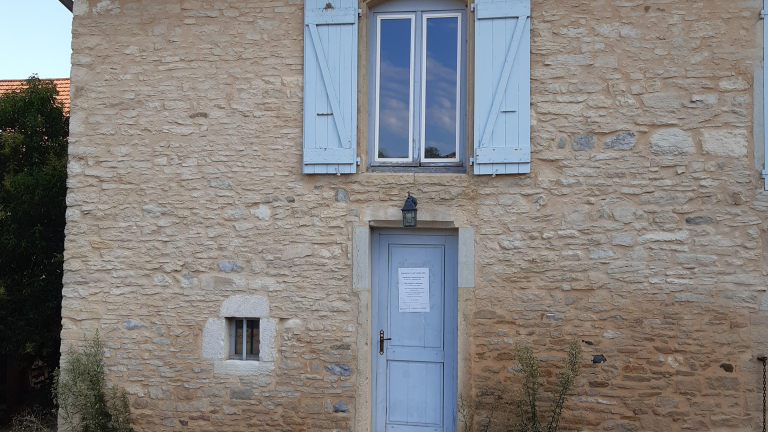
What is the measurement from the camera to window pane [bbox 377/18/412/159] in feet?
16.3

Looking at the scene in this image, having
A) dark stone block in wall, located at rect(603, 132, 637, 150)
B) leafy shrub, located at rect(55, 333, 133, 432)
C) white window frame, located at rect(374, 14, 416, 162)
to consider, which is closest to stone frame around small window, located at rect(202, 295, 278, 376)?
leafy shrub, located at rect(55, 333, 133, 432)

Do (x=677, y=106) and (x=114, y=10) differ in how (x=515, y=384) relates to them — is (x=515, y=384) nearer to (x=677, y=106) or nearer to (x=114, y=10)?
(x=677, y=106)

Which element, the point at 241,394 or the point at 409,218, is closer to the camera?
the point at 409,218

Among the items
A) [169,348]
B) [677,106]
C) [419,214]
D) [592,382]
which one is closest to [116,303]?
[169,348]

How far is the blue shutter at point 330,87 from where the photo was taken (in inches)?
188

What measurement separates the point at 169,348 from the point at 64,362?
3.22 feet

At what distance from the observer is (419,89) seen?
4934 millimetres

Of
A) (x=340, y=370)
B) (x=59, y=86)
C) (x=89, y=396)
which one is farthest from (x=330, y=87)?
(x=59, y=86)

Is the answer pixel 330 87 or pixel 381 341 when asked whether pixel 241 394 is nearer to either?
pixel 381 341

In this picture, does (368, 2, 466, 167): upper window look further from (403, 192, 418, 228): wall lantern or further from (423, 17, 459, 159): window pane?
(403, 192, 418, 228): wall lantern

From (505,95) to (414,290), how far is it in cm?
181

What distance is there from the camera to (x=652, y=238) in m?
4.52

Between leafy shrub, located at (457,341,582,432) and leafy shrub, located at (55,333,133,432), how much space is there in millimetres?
2879

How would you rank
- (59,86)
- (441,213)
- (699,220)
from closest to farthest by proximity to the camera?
(699,220) < (441,213) < (59,86)
